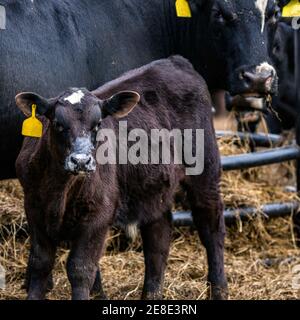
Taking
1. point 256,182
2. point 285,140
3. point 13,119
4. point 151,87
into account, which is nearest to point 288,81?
point 285,140

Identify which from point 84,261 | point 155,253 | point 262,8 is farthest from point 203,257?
point 84,261

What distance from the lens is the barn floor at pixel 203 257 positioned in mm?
6906

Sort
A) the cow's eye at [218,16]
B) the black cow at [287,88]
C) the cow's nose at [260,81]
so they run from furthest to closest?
the black cow at [287,88] → the cow's eye at [218,16] → the cow's nose at [260,81]

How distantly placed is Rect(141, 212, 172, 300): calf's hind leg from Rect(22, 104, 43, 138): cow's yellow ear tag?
3.87 feet

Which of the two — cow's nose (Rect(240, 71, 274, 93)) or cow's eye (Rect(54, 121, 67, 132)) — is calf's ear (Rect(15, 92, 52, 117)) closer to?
cow's eye (Rect(54, 121, 67, 132))

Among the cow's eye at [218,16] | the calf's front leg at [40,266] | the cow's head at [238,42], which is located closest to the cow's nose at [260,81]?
the cow's head at [238,42]

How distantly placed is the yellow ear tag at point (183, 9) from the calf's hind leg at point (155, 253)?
132 centimetres

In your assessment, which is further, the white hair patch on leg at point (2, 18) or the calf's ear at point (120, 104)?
the white hair patch on leg at point (2, 18)

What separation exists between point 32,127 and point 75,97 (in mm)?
334

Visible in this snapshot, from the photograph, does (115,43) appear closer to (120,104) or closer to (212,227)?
(120,104)

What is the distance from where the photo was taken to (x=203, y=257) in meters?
7.76

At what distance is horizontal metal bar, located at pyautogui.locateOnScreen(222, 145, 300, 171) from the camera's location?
805cm

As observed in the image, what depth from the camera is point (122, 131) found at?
617 cm

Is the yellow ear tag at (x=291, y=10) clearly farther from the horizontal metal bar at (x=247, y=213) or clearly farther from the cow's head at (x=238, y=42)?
the horizontal metal bar at (x=247, y=213)
